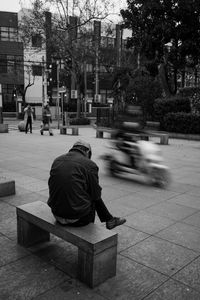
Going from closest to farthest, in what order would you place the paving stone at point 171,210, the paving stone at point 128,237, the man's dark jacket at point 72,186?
the man's dark jacket at point 72,186 < the paving stone at point 128,237 < the paving stone at point 171,210

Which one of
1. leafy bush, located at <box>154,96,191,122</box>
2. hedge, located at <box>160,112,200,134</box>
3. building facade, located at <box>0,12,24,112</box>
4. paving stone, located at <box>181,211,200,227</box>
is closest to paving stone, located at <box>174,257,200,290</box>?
paving stone, located at <box>181,211,200,227</box>

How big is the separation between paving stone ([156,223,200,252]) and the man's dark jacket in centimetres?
144

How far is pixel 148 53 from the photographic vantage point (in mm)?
24906

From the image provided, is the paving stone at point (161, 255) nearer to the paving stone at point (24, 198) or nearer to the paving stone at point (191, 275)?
the paving stone at point (191, 275)

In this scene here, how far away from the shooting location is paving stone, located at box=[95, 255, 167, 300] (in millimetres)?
3002

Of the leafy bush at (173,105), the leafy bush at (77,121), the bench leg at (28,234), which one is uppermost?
the leafy bush at (173,105)

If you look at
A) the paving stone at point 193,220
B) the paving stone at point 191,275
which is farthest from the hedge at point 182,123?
the paving stone at point 191,275

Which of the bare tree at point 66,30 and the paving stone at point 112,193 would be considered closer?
the paving stone at point 112,193

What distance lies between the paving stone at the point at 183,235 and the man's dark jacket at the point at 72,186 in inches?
56.7

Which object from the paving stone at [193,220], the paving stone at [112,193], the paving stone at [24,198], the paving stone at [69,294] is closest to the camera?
the paving stone at [69,294]

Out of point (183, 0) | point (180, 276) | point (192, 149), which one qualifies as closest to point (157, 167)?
point (180, 276)

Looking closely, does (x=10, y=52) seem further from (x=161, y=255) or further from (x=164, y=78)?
(x=161, y=255)

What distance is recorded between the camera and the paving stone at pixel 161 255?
353cm

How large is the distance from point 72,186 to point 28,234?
1.07 m
